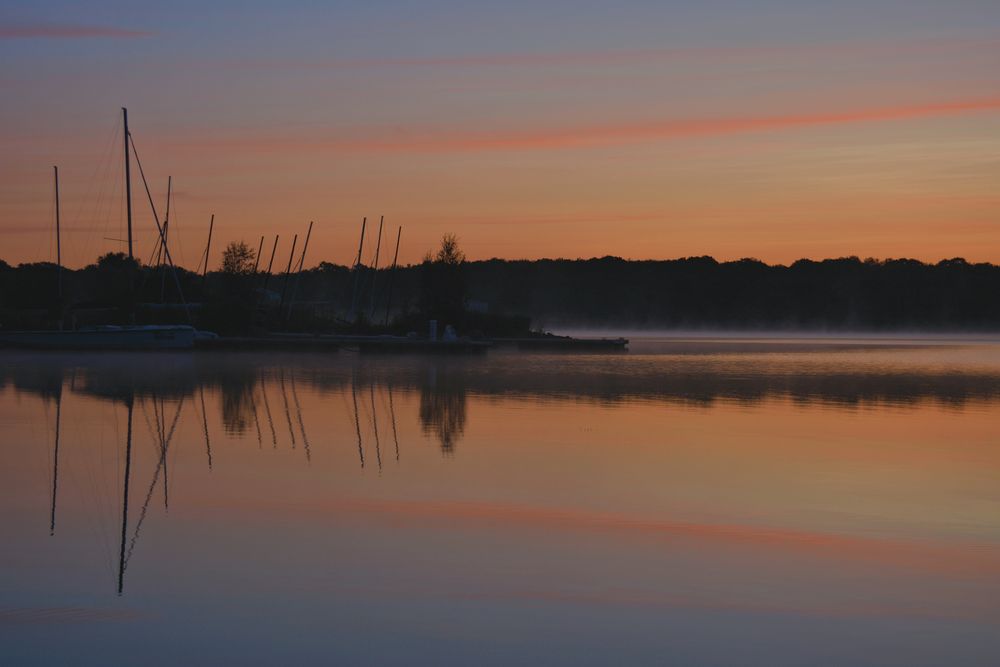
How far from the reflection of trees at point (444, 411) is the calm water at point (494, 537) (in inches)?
5.7

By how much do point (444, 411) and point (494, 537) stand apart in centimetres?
1154

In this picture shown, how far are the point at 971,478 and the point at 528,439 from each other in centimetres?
589

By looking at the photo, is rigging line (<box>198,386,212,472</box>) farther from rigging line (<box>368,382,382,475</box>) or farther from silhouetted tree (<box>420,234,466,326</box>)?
silhouetted tree (<box>420,234,466,326</box>)

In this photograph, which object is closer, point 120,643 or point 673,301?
point 120,643

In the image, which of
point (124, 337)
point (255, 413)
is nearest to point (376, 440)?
point (255, 413)

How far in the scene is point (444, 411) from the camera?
826 inches

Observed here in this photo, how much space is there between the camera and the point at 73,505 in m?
10.7

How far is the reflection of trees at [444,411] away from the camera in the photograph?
1688 cm

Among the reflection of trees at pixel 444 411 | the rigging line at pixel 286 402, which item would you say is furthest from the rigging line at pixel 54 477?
the reflection of trees at pixel 444 411

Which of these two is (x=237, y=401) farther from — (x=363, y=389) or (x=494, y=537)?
(x=494, y=537)

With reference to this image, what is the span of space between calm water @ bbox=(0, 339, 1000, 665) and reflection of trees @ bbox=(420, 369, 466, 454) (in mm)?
144

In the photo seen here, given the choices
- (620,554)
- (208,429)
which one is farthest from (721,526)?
(208,429)

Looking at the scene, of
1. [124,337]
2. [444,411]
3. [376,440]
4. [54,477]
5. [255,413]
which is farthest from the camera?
[124,337]

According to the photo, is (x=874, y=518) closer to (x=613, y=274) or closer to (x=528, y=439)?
(x=528, y=439)
